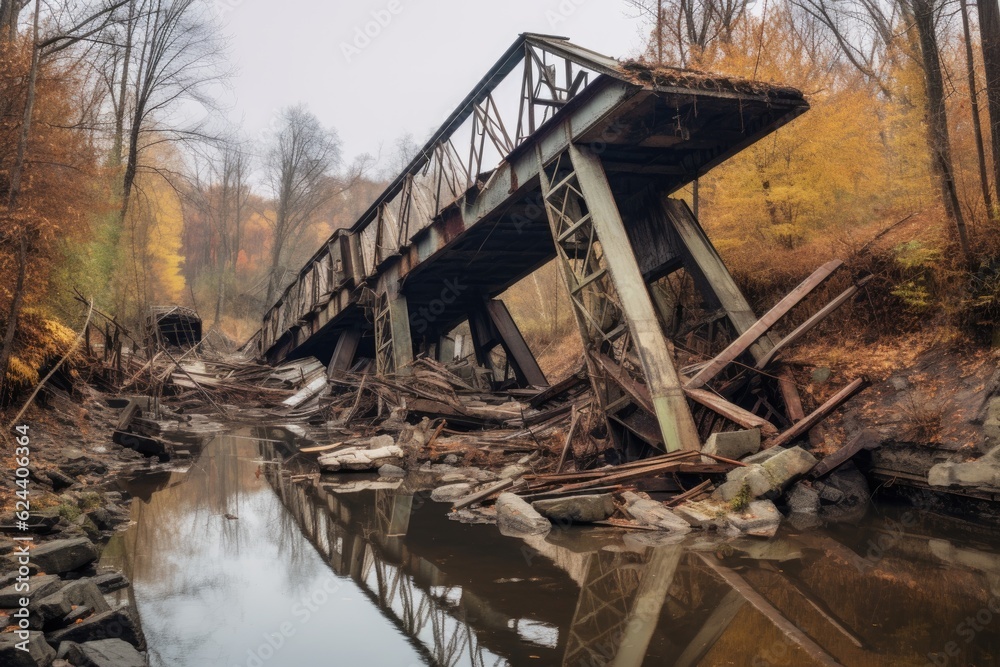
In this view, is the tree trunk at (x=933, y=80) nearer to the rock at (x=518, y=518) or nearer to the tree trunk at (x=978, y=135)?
the tree trunk at (x=978, y=135)

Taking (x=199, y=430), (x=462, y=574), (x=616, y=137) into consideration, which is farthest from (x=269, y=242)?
(x=462, y=574)

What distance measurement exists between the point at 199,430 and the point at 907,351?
39.0ft

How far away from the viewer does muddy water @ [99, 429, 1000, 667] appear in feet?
9.94

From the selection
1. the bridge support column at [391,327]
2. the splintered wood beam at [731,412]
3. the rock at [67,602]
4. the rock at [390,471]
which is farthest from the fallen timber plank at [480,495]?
the bridge support column at [391,327]

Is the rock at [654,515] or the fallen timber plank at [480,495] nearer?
the rock at [654,515]

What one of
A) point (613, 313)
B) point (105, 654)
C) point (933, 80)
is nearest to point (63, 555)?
point (105, 654)

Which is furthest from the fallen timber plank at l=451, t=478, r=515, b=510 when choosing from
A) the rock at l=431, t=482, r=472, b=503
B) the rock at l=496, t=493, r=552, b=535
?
the rock at l=496, t=493, r=552, b=535

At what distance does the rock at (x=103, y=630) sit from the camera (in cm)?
289

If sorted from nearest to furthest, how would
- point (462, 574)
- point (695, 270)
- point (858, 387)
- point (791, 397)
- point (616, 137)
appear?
1. point (462, 574)
2. point (858, 387)
3. point (791, 397)
4. point (616, 137)
5. point (695, 270)

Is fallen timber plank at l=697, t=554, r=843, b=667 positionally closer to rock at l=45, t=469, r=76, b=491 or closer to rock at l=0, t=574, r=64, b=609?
rock at l=0, t=574, r=64, b=609

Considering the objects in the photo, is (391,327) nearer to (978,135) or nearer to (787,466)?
(787,466)

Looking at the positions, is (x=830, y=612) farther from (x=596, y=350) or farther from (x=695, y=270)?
(x=695, y=270)

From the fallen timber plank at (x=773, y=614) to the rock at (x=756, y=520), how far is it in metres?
0.88

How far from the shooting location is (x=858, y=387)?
619 centimetres
